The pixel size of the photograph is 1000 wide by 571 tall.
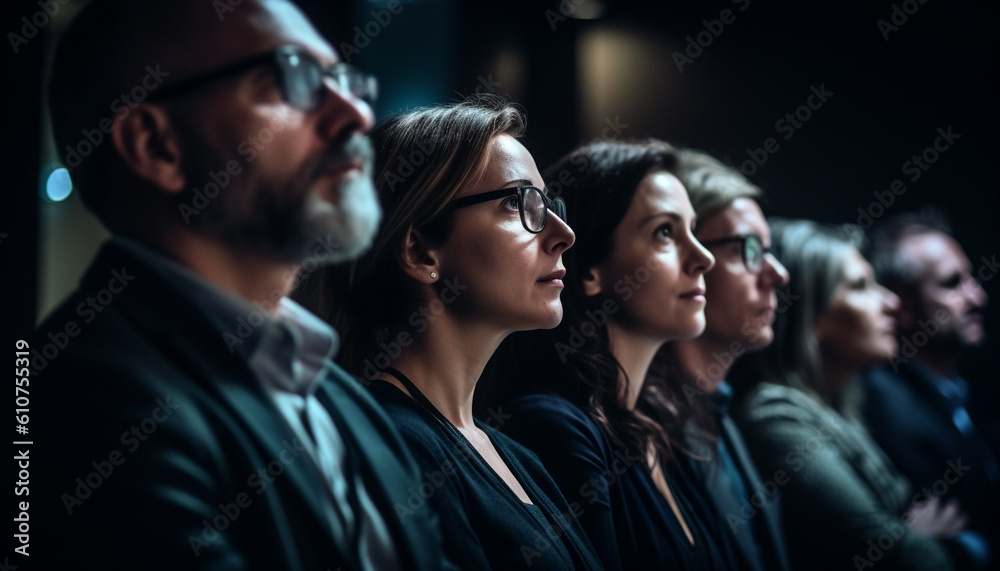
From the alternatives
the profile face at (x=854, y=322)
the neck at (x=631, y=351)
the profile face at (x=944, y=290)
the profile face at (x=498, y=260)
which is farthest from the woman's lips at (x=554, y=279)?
the profile face at (x=944, y=290)

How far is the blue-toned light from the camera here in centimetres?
125

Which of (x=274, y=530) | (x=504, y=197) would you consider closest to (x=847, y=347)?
(x=504, y=197)

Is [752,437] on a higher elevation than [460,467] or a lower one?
lower

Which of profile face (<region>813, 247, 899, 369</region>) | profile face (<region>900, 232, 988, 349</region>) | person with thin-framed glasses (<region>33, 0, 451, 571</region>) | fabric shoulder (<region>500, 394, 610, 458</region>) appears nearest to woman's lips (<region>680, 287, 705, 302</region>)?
fabric shoulder (<region>500, 394, 610, 458</region>)

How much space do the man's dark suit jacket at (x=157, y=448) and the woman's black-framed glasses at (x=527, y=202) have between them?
63 cm

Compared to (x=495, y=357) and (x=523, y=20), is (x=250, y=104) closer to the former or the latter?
(x=495, y=357)

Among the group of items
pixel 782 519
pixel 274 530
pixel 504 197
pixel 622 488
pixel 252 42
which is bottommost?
pixel 782 519

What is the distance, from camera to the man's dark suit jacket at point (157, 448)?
0.99 m

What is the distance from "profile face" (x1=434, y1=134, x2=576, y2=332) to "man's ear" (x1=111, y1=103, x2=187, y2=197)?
625 millimetres

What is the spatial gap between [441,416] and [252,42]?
77 centimetres

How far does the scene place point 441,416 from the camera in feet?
5.24

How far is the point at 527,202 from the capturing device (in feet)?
5.65

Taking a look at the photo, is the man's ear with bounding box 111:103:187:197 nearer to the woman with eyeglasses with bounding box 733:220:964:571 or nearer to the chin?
the chin

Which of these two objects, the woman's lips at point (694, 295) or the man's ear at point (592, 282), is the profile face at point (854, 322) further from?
the man's ear at point (592, 282)
